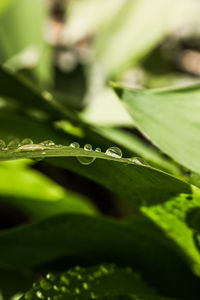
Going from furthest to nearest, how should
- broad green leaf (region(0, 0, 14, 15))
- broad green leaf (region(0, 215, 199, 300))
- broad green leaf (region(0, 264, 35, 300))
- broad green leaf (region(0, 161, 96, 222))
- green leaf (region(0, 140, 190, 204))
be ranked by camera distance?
broad green leaf (region(0, 0, 14, 15)), broad green leaf (region(0, 161, 96, 222)), broad green leaf (region(0, 264, 35, 300)), broad green leaf (region(0, 215, 199, 300)), green leaf (region(0, 140, 190, 204))

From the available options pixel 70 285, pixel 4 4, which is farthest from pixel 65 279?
pixel 4 4

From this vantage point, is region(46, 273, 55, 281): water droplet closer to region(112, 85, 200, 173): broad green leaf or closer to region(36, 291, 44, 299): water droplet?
region(36, 291, 44, 299): water droplet

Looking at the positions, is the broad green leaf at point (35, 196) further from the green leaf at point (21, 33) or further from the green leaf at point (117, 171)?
the green leaf at point (21, 33)

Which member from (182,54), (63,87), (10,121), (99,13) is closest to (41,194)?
(10,121)

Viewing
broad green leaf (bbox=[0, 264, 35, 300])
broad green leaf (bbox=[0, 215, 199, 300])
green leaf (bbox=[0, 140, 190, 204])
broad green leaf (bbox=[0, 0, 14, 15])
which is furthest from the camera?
A: broad green leaf (bbox=[0, 0, 14, 15])

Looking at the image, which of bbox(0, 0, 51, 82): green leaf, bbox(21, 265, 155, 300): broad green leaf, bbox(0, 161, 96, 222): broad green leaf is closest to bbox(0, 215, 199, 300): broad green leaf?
bbox(21, 265, 155, 300): broad green leaf
